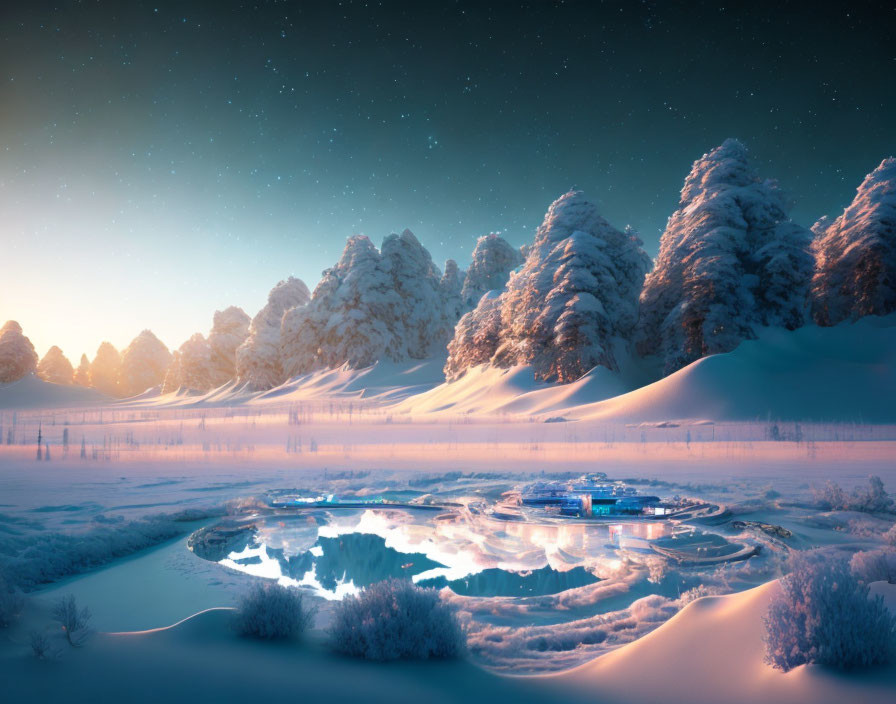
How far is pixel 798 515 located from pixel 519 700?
17.8ft

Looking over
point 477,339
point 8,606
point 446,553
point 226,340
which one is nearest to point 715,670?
point 446,553

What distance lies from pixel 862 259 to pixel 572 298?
1129cm

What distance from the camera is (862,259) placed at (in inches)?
844

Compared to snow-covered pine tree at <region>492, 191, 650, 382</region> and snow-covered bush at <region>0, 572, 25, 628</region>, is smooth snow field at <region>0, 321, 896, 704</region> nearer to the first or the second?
snow-covered bush at <region>0, 572, 25, 628</region>

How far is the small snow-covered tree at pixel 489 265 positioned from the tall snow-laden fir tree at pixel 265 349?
1540 centimetres

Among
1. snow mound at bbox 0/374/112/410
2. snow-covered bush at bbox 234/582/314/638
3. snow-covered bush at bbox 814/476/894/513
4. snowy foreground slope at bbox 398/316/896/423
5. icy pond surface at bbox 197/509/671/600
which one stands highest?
snow mound at bbox 0/374/112/410

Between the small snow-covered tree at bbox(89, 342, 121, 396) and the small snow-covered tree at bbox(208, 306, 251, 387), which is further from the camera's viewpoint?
the small snow-covered tree at bbox(89, 342, 121, 396)

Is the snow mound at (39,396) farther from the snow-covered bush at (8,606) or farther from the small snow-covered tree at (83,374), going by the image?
the snow-covered bush at (8,606)

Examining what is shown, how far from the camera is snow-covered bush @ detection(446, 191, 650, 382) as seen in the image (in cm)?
2405

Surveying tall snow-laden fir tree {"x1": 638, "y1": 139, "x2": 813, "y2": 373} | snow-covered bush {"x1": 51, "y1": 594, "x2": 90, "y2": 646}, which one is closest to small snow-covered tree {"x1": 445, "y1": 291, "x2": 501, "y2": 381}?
tall snow-laden fir tree {"x1": 638, "y1": 139, "x2": 813, "y2": 373}

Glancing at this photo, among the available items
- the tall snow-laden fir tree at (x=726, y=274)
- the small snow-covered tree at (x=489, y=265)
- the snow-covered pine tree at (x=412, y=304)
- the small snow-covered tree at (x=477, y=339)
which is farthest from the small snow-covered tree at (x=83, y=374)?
the tall snow-laden fir tree at (x=726, y=274)

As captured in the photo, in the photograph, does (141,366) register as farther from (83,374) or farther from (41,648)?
(41,648)

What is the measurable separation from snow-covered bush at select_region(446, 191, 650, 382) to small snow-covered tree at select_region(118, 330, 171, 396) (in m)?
55.2

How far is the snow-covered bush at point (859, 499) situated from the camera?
6.48 m
